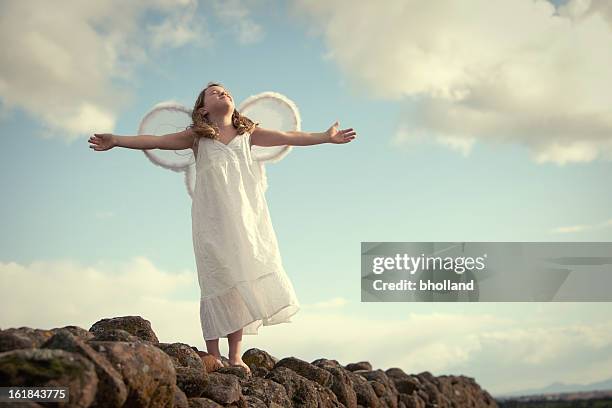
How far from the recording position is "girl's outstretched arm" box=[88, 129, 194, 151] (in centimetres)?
632

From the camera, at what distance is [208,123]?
6.71 meters

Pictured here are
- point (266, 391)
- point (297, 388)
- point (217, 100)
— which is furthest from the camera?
point (217, 100)

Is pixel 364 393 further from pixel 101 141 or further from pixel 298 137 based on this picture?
pixel 101 141

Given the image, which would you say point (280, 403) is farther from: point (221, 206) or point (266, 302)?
point (221, 206)

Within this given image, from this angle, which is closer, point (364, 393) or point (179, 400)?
point (179, 400)

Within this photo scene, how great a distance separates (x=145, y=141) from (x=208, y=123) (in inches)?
24.0

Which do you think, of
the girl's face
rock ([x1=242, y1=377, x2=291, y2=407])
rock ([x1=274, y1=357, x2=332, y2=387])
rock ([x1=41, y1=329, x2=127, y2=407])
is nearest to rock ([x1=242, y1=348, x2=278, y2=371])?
rock ([x1=274, y1=357, x2=332, y2=387])

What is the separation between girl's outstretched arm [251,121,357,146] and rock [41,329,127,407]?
4183mm

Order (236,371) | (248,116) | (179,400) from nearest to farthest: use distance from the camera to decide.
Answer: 1. (179,400)
2. (236,371)
3. (248,116)

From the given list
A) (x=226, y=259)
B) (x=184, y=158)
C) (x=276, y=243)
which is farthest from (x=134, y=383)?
(x=184, y=158)

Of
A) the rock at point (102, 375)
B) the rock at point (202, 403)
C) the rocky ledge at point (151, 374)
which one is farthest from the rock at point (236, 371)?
the rock at point (102, 375)

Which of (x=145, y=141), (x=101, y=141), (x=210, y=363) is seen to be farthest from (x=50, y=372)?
(x=145, y=141)

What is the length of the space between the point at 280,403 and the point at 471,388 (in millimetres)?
12021

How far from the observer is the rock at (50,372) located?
284 centimetres
